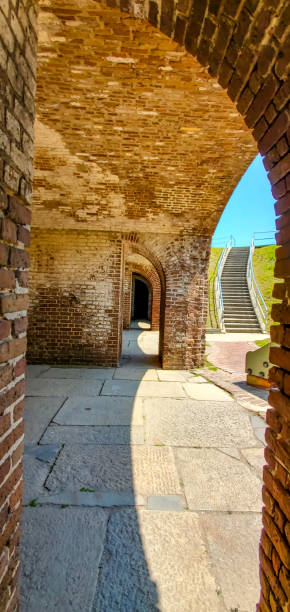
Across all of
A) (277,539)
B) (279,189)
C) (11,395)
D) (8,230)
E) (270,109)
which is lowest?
(277,539)

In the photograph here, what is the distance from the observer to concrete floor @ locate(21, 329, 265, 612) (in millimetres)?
1597

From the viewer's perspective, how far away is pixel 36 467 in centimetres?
269

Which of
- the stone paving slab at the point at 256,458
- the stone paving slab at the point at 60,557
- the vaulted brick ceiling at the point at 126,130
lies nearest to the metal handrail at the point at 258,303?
the vaulted brick ceiling at the point at 126,130

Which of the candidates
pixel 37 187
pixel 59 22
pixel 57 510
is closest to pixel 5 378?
pixel 57 510

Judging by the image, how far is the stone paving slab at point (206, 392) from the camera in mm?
4766

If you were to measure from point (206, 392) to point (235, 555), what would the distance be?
3294 millimetres

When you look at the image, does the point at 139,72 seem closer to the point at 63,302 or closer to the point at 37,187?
the point at 37,187

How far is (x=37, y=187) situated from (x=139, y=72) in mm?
3140

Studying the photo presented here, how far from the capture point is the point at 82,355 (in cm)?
674

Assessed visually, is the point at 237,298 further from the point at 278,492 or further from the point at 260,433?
the point at 278,492

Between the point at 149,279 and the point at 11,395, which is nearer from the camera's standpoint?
Result: the point at 11,395

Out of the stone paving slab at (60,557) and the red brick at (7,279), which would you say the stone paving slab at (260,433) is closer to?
the stone paving slab at (60,557)

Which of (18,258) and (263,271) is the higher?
(263,271)

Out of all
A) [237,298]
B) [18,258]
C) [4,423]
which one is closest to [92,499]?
[4,423]
